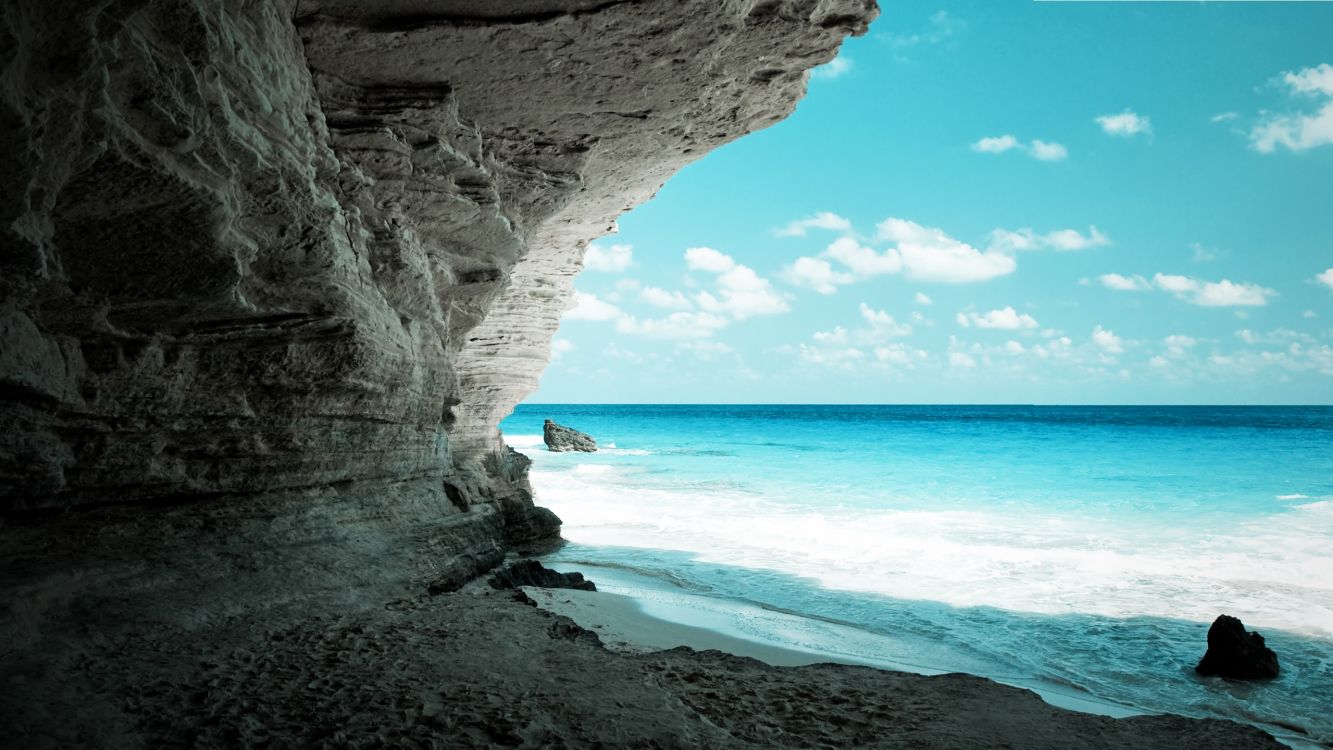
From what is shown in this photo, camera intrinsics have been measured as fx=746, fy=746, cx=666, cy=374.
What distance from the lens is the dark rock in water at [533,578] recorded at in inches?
301

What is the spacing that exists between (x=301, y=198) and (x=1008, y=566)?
10406 mm

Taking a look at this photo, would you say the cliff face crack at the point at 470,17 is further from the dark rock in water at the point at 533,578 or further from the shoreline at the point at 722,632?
the dark rock in water at the point at 533,578

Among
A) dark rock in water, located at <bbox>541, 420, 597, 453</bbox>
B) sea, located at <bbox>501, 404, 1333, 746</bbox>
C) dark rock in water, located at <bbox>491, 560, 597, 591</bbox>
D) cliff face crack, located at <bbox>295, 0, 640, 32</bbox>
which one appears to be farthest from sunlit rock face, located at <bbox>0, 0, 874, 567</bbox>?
dark rock in water, located at <bbox>541, 420, 597, 453</bbox>

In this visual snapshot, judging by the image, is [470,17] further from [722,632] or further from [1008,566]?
[1008,566]

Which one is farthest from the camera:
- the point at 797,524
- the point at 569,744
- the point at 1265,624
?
the point at 797,524

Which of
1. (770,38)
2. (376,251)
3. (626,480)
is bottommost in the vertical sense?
(626,480)

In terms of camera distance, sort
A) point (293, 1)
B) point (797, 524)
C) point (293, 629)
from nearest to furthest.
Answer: point (293, 629)
point (293, 1)
point (797, 524)

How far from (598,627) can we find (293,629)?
2730 millimetres

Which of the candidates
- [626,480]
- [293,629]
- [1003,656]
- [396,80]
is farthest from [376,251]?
[626,480]

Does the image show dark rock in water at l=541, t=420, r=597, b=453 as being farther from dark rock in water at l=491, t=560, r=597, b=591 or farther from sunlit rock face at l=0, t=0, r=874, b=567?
sunlit rock face at l=0, t=0, r=874, b=567

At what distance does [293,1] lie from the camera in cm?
497

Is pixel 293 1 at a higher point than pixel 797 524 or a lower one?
higher

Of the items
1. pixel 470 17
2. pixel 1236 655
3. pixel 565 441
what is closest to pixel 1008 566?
pixel 1236 655

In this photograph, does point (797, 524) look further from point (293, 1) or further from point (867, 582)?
point (293, 1)
